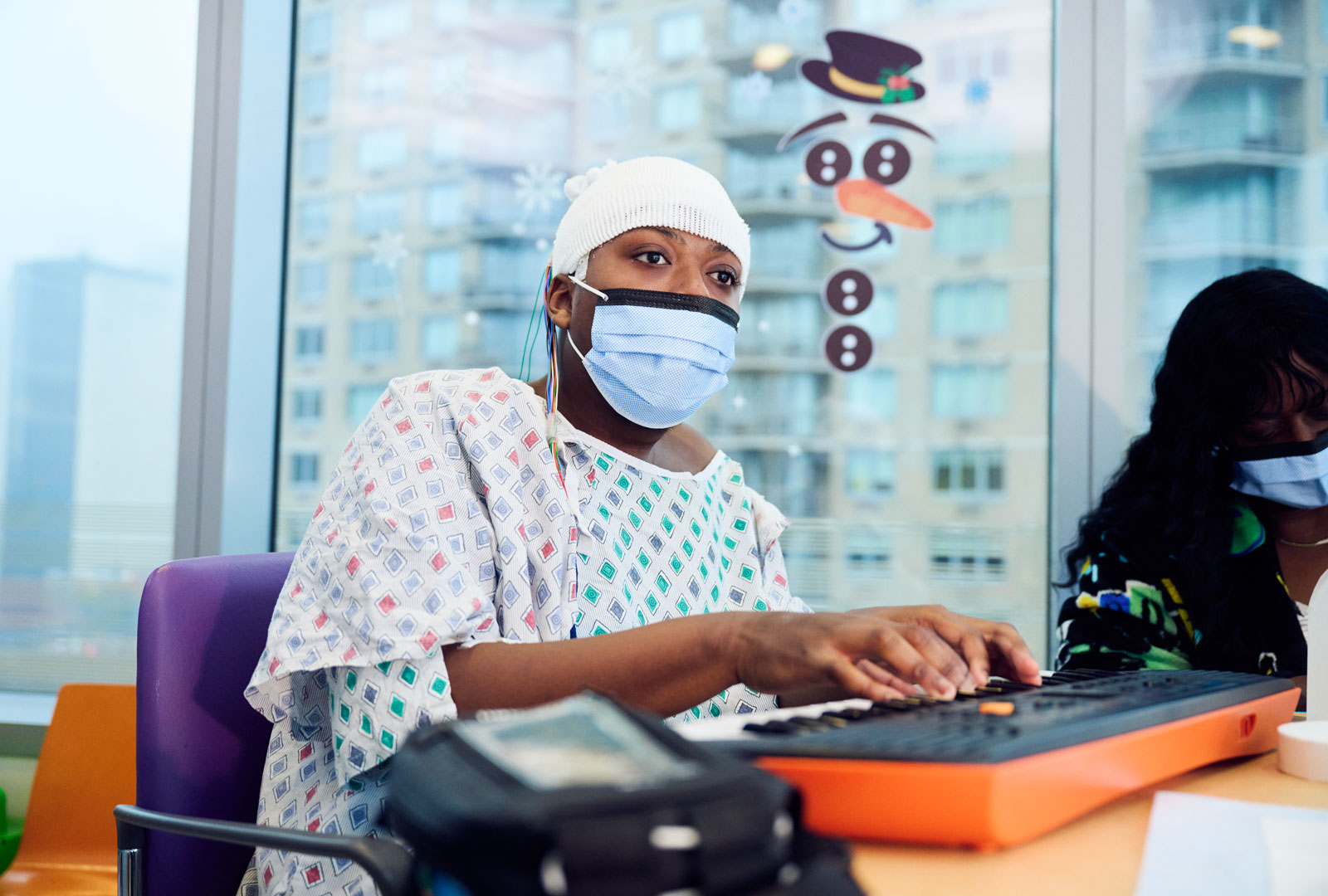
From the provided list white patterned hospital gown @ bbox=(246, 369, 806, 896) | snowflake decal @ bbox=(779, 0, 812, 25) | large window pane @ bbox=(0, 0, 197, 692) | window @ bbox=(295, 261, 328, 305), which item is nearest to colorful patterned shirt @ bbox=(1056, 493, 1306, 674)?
white patterned hospital gown @ bbox=(246, 369, 806, 896)

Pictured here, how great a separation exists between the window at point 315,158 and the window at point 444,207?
0.89ft

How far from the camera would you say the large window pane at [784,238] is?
2.18 meters

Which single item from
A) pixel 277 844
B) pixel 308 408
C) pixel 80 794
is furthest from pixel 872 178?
pixel 80 794

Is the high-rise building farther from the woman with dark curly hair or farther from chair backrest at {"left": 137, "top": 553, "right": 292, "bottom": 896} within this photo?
the woman with dark curly hair

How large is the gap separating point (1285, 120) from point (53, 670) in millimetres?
3035

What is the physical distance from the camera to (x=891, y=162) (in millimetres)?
2219

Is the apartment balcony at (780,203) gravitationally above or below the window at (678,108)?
below

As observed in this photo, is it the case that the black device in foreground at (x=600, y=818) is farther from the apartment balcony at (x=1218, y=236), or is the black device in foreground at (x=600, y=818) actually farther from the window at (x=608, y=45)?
the window at (x=608, y=45)

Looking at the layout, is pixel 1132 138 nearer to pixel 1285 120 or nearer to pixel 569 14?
pixel 1285 120

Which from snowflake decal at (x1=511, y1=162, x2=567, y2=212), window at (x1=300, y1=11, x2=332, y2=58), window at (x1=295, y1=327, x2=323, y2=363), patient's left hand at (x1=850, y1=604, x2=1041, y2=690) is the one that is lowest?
patient's left hand at (x1=850, y1=604, x2=1041, y2=690)

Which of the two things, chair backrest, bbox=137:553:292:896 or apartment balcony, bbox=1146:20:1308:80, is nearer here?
chair backrest, bbox=137:553:292:896

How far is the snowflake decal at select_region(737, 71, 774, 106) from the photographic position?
7.48 ft

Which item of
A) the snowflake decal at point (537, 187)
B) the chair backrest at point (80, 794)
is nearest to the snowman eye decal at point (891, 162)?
the snowflake decal at point (537, 187)

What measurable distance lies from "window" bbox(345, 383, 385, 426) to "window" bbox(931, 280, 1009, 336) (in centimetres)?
129
